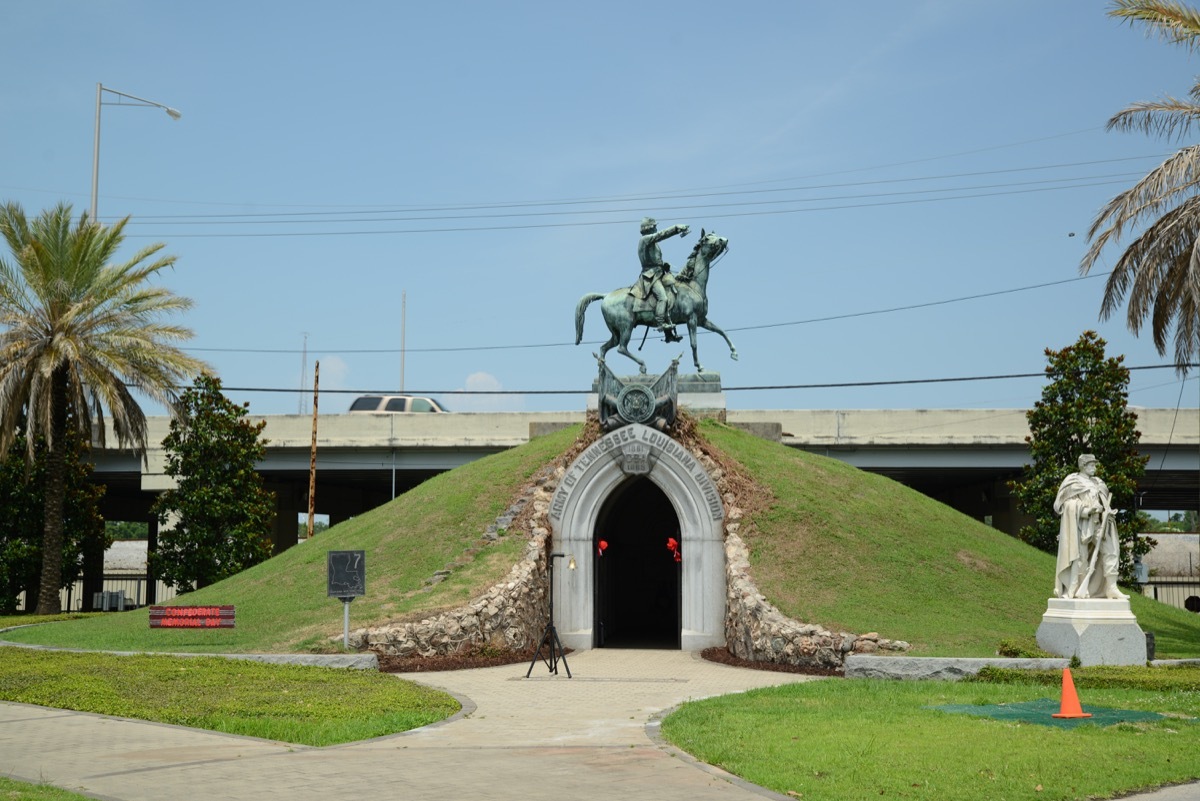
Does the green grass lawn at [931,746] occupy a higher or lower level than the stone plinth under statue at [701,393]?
lower

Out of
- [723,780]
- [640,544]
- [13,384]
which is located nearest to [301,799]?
[723,780]

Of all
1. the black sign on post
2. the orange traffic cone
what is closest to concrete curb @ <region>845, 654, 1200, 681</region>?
the orange traffic cone

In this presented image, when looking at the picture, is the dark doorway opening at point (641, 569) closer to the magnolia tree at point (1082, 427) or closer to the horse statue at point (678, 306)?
the horse statue at point (678, 306)

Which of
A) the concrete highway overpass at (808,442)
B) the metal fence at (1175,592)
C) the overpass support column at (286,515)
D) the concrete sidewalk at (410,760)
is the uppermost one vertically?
the concrete highway overpass at (808,442)

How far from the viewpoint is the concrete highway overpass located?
149ft

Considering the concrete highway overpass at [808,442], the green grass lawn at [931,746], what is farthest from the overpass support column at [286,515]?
the green grass lawn at [931,746]

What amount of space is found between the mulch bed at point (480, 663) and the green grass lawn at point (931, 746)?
4818mm

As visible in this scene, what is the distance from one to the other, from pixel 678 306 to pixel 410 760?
1922cm

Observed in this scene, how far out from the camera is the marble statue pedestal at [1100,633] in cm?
1886

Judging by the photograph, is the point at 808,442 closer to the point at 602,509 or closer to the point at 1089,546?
the point at 602,509

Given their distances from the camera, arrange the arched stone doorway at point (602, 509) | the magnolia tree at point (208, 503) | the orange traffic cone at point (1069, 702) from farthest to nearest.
Answer: the magnolia tree at point (208, 503) < the arched stone doorway at point (602, 509) < the orange traffic cone at point (1069, 702)

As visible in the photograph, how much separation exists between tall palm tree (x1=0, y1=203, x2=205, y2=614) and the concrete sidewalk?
60.0ft

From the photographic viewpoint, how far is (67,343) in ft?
104

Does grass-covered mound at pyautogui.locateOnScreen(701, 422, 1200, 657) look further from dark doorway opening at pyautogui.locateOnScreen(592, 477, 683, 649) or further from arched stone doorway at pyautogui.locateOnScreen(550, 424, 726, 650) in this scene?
dark doorway opening at pyautogui.locateOnScreen(592, 477, 683, 649)
